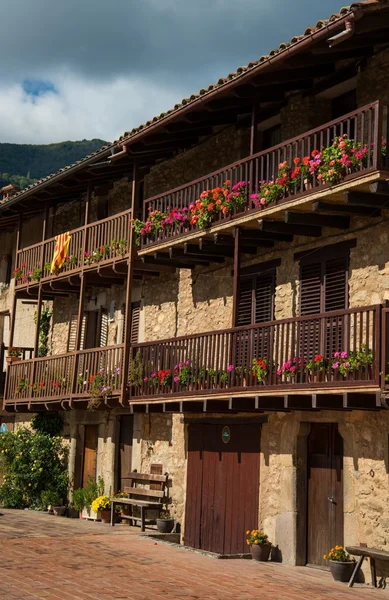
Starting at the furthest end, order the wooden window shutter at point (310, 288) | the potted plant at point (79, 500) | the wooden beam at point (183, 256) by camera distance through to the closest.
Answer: the potted plant at point (79, 500) → the wooden beam at point (183, 256) → the wooden window shutter at point (310, 288)

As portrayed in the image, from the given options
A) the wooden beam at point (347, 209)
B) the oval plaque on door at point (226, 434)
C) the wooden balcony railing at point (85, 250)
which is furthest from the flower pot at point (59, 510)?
the wooden beam at point (347, 209)

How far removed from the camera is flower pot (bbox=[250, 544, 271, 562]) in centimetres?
1527

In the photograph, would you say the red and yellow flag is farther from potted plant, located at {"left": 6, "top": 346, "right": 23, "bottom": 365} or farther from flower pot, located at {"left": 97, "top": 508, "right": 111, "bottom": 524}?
flower pot, located at {"left": 97, "top": 508, "right": 111, "bottom": 524}

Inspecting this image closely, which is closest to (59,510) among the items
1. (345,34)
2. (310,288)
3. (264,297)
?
(264,297)

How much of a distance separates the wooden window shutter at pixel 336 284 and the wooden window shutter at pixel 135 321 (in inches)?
280

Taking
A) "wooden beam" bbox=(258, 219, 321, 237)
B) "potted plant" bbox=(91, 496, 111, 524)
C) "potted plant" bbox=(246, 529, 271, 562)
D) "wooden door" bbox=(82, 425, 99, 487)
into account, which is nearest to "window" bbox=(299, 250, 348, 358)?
"wooden beam" bbox=(258, 219, 321, 237)

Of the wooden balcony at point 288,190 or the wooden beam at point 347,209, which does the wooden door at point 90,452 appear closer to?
the wooden balcony at point 288,190

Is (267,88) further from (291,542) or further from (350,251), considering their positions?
(291,542)

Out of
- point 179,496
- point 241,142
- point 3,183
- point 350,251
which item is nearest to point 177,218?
point 241,142

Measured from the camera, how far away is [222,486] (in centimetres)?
1736

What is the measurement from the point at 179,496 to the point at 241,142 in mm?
7589

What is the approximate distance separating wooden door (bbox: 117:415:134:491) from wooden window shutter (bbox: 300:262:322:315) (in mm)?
6789

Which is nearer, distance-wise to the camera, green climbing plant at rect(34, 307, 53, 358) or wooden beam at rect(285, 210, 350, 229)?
wooden beam at rect(285, 210, 350, 229)

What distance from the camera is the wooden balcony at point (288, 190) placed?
1325 cm
